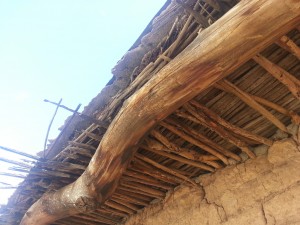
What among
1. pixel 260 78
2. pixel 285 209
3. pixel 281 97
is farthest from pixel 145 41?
pixel 285 209

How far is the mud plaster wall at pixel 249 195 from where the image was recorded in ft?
5.62

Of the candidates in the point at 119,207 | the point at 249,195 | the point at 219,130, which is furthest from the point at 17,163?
the point at 249,195

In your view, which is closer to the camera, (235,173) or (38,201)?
(235,173)

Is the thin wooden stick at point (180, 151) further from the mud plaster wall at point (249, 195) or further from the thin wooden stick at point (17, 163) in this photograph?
the thin wooden stick at point (17, 163)

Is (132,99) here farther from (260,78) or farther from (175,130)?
(260,78)

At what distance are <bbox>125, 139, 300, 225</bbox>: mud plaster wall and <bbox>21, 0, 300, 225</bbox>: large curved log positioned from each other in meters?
0.61

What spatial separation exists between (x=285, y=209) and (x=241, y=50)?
96cm

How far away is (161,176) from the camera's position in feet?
7.35

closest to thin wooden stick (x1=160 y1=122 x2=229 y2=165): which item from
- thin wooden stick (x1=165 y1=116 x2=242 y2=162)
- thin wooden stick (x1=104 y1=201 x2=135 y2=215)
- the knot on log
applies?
thin wooden stick (x1=165 y1=116 x2=242 y2=162)

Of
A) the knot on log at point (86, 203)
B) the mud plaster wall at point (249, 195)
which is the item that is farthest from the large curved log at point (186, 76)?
the mud plaster wall at point (249, 195)

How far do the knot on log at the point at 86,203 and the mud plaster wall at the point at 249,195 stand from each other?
639 mm

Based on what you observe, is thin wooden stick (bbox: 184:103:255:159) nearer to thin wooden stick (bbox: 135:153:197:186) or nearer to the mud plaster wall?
the mud plaster wall

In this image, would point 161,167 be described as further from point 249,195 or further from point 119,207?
point 119,207

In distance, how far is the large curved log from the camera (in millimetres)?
1174
